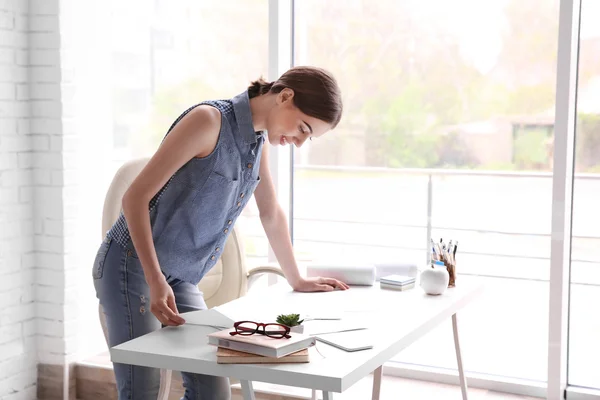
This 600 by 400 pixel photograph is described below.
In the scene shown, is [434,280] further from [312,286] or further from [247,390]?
[247,390]

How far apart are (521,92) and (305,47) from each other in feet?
9.91

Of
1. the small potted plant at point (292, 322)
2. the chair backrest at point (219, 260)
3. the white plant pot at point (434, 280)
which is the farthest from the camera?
the chair backrest at point (219, 260)

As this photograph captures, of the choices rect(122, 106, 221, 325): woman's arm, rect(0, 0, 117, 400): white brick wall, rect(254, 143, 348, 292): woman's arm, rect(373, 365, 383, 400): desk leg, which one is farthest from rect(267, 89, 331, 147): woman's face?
rect(0, 0, 117, 400): white brick wall

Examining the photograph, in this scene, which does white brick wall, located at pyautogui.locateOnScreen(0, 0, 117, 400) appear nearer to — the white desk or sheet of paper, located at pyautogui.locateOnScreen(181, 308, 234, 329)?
the white desk

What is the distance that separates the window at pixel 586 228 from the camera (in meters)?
2.93

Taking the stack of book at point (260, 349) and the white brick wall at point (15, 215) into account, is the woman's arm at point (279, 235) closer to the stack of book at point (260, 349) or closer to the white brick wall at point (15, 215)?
the stack of book at point (260, 349)

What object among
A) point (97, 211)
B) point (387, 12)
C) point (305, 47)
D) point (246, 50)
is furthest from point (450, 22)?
point (97, 211)

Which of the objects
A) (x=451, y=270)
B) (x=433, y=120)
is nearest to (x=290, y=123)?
(x=451, y=270)

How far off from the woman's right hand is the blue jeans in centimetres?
17

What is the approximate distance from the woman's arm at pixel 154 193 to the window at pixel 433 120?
24.9 ft

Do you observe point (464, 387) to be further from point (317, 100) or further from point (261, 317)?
point (317, 100)

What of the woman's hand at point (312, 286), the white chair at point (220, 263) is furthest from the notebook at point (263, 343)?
the white chair at point (220, 263)

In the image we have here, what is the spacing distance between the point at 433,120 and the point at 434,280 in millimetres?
9810

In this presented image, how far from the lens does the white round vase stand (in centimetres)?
220
